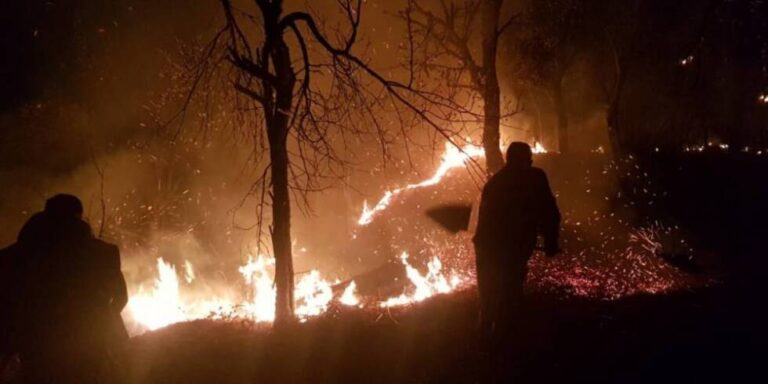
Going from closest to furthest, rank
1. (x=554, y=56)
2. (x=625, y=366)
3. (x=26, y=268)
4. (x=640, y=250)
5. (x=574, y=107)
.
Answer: (x=26, y=268)
(x=625, y=366)
(x=640, y=250)
(x=554, y=56)
(x=574, y=107)

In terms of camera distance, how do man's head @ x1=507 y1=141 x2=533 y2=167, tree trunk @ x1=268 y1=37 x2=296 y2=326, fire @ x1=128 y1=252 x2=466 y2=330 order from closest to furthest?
man's head @ x1=507 y1=141 x2=533 y2=167 < tree trunk @ x1=268 y1=37 x2=296 y2=326 < fire @ x1=128 y1=252 x2=466 y2=330

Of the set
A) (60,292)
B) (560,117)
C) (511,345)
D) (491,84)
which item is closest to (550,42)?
(560,117)

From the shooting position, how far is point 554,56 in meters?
18.6

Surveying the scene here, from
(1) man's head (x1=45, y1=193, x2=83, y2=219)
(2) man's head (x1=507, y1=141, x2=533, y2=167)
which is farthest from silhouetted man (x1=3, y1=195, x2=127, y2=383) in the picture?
(2) man's head (x1=507, y1=141, x2=533, y2=167)

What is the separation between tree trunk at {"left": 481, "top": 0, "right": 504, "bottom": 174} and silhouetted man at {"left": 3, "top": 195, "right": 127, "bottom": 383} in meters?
9.17

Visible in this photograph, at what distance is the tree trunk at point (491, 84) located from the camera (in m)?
11.9

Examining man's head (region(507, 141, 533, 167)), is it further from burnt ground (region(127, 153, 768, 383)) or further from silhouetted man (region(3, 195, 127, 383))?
silhouetted man (region(3, 195, 127, 383))

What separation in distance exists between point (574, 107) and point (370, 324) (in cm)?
2188

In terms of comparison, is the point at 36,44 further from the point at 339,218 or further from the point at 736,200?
the point at 736,200

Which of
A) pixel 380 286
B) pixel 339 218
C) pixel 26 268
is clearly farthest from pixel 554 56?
pixel 26 268

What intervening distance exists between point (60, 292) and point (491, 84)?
9.87 meters

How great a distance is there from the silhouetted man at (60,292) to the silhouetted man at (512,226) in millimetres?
3578

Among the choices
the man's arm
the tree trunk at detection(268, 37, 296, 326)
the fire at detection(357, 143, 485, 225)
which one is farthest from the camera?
the fire at detection(357, 143, 485, 225)

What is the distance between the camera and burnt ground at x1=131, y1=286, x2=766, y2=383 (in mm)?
4895
